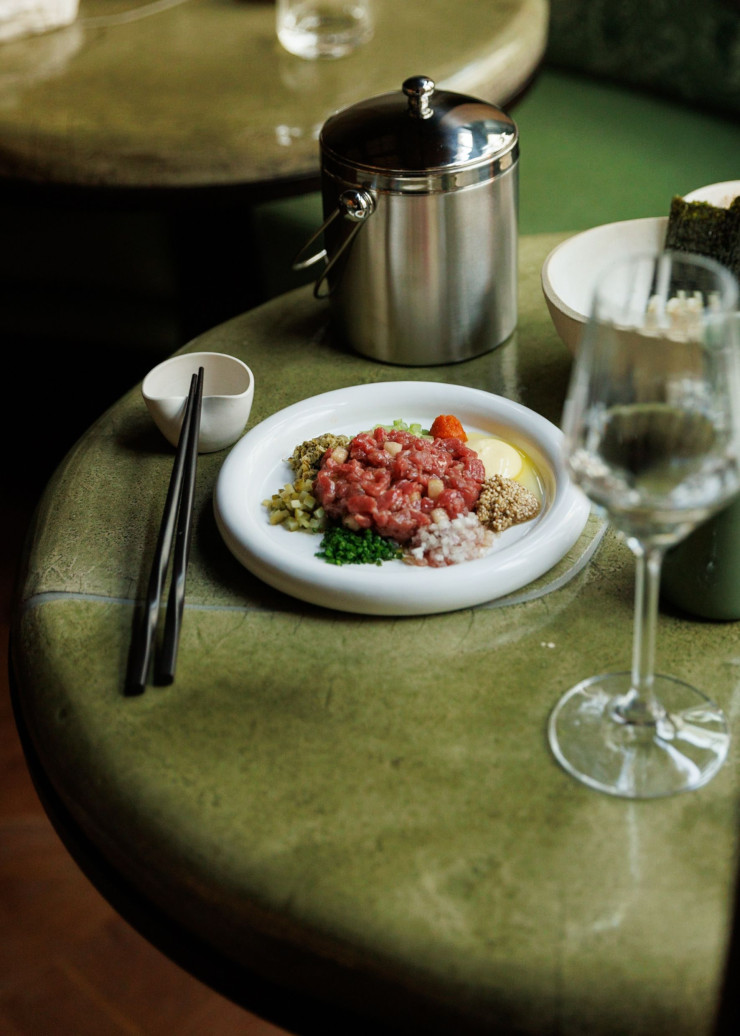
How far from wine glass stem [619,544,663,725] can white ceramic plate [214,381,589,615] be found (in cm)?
16

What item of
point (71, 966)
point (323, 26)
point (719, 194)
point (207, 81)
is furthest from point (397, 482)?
point (323, 26)

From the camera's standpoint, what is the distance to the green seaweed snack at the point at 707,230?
0.94m

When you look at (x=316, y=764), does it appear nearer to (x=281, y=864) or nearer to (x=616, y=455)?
(x=281, y=864)

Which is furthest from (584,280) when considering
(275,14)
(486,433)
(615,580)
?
(275,14)

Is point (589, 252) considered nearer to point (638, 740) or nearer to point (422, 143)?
point (422, 143)

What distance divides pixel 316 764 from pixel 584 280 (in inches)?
24.9

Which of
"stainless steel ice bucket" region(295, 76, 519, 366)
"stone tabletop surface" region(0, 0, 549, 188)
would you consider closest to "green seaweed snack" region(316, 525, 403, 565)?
"stainless steel ice bucket" region(295, 76, 519, 366)

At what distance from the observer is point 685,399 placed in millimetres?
534

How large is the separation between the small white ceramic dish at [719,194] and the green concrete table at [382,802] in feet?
1.19

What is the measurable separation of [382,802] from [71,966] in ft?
3.43

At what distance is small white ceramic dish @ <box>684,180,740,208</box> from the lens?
3.31ft

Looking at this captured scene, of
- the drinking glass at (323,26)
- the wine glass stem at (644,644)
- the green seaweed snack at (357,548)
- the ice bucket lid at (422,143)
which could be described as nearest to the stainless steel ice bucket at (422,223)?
the ice bucket lid at (422,143)

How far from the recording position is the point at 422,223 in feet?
3.47

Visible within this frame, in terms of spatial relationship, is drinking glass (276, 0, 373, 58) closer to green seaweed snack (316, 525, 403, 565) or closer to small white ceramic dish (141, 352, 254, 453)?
small white ceramic dish (141, 352, 254, 453)
